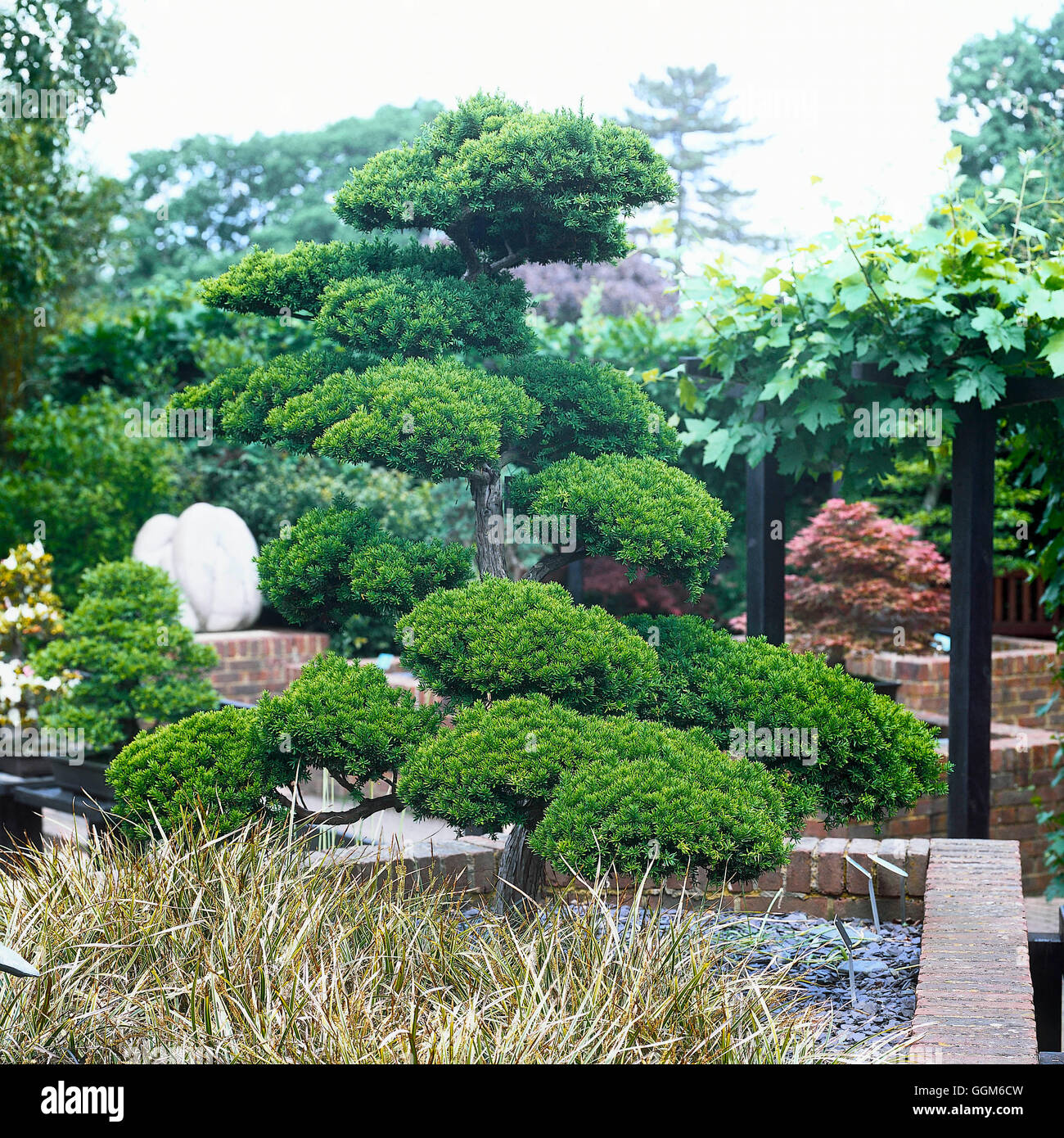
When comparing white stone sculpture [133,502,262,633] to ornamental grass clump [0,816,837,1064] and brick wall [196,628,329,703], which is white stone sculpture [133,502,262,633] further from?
ornamental grass clump [0,816,837,1064]

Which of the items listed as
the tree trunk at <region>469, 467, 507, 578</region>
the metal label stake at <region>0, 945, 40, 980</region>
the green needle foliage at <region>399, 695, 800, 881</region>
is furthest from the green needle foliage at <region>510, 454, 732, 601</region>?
the metal label stake at <region>0, 945, 40, 980</region>

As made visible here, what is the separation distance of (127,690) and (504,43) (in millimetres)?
11976

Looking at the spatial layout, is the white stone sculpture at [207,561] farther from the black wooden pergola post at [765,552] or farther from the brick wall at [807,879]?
the brick wall at [807,879]

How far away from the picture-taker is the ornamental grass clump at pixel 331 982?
2.11 meters

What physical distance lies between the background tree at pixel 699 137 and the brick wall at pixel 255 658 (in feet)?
48.3

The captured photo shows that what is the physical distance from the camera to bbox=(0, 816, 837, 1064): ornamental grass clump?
211 centimetres

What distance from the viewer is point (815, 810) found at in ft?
9.61

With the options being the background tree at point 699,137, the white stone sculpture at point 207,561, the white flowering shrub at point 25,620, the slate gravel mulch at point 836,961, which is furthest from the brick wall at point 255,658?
the background tree at point 699,137

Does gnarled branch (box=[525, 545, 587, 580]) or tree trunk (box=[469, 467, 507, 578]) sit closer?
gnarled branch (box=[525, 545, 587, 580])

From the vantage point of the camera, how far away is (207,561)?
874cm

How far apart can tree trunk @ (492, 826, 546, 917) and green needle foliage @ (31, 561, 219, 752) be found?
2.77 meters

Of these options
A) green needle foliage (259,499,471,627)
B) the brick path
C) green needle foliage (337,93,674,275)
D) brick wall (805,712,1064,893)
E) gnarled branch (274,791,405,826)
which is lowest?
brick wall (805,712,1064,893)

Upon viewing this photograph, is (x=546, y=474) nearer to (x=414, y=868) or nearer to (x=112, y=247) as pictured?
(x=414, y=868)

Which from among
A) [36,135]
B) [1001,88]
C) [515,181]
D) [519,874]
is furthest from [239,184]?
[519,874]
